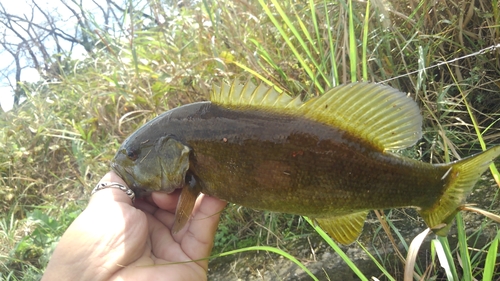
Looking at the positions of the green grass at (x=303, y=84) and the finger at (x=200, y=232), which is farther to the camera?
the green grass at (x=303, y=84)

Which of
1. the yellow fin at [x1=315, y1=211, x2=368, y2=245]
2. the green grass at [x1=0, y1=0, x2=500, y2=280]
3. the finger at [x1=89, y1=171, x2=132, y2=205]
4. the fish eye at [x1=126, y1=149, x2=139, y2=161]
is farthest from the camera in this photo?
the green grass at [x1=0, y1=0, x2=500, y2=280]

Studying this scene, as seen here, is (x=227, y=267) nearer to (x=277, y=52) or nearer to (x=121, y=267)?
(x=121, y=267)

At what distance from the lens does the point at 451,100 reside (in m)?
2.34

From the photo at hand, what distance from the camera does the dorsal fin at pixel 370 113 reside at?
1350mm

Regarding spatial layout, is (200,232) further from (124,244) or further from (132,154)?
(132,154)

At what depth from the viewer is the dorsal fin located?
4.43 ft

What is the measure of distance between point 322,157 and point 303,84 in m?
1.25

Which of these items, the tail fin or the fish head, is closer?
the tail fin

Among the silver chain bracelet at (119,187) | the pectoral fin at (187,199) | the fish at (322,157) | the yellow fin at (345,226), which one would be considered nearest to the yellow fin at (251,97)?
the fish at (322,157)

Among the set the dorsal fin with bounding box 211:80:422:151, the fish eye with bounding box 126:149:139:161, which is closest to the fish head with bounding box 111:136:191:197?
the fish eye with bounding box 126:149:139:161

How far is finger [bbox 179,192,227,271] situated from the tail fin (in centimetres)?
93

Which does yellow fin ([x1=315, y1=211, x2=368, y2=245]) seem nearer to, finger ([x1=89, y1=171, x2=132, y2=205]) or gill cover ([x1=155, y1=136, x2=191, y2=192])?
gill cover ([x1=155, y1=136, x2=191, y2=192])

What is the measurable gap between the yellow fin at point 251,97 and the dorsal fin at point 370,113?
0.06ft

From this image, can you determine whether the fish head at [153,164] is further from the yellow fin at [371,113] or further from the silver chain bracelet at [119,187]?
the yellow fin at [371,113]
